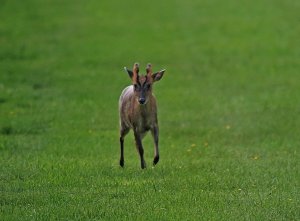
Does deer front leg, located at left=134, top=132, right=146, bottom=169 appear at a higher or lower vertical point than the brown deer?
lower

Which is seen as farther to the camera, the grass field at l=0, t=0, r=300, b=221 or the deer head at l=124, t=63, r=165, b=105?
the deer head at l=124, t=63, r=165, b=105

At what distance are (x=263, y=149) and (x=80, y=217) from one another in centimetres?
679

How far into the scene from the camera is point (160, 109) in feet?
74.9

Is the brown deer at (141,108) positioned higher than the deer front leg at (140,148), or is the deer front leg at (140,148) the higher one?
the brown deer at (141,108)

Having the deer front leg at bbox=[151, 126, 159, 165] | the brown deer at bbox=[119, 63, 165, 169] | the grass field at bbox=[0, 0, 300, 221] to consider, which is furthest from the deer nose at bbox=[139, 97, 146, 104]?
the grass field at bbox=[0, 0, 300, 221]

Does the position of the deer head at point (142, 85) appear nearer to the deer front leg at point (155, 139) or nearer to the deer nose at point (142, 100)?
the deer nose at point (142, 100)

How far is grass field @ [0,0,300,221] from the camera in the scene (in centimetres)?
1255

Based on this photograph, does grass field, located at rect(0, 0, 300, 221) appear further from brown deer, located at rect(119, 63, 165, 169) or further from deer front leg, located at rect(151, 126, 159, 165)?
brown deer, located at rect(119, 63, 165, 169)

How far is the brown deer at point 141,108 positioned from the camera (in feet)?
49.0

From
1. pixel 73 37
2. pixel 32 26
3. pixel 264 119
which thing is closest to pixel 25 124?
pixel 264 119

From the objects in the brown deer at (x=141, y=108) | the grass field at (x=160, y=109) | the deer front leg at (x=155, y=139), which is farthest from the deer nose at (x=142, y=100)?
the grass field at (x=160, y=109)

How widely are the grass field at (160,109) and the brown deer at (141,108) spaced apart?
0.51 metres

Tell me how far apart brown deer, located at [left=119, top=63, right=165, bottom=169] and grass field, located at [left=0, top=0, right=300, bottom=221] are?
0.51m

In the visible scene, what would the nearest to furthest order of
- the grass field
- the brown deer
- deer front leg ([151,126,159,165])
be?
the grass field, the brown deer, deer front leg ([151,126,159,165])
